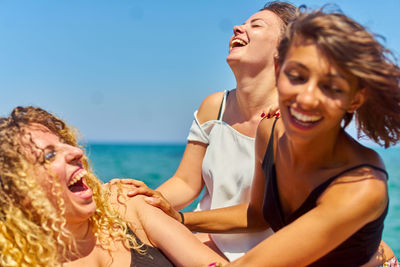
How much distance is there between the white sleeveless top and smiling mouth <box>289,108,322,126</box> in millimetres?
1357

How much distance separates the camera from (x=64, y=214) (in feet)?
8.52

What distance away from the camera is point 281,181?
2.72 metres

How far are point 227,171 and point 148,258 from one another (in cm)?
110

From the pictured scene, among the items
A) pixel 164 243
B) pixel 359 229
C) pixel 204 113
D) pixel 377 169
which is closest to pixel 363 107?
pixel 377 169

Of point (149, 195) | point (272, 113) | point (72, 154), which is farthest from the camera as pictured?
point (272, 113)

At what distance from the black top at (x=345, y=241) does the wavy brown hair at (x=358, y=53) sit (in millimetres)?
297

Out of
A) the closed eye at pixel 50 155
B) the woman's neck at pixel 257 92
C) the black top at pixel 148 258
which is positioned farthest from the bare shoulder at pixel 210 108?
the closed eye at pixel 50 155

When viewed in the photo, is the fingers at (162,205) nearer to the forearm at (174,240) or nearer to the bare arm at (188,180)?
the forearm at (174,240)

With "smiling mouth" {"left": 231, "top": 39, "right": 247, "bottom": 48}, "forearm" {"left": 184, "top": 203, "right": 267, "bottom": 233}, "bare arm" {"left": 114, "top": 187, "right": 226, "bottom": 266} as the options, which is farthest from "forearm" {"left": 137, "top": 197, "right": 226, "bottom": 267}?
"smiling mouth" {"left": 231, "top": 39, "right": 247, "bottom": 48}

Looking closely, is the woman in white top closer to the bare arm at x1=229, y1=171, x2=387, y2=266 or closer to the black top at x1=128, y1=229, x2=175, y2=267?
the black top at x1=128, y1=229, x2=175, y2=267

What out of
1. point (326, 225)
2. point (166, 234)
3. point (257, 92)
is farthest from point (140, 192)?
point (326, 225)

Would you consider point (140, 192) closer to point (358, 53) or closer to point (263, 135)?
point (263, 135)

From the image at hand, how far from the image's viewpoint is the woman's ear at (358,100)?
7.27 ft

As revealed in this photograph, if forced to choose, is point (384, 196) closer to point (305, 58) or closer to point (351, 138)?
point (351, 138)
